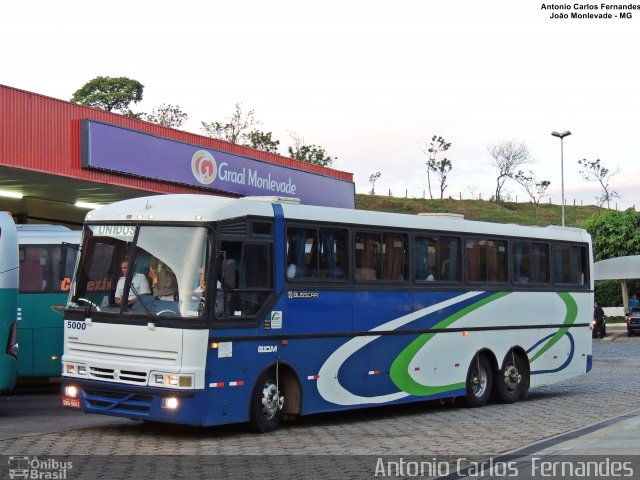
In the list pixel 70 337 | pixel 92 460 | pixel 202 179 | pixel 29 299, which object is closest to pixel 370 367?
pixel 70 337

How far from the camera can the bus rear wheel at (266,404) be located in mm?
13445

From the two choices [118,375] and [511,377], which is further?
[511,377]

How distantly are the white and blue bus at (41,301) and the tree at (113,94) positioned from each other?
66447 mm

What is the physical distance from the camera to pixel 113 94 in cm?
8556

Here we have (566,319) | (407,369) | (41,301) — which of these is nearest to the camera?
(407,369)

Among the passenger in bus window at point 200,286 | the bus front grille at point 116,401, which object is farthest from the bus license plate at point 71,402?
the passenger in bus window at point 200,286

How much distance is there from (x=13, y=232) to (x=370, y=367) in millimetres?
5655

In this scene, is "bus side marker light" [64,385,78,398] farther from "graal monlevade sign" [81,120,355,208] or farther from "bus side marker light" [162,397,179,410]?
"graal monlevade sign" [81,120,355,208]

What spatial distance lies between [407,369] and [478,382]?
2.39m

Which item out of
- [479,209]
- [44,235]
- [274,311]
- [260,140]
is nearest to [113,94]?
[260,140]

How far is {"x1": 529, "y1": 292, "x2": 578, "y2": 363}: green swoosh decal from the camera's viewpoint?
20.0m

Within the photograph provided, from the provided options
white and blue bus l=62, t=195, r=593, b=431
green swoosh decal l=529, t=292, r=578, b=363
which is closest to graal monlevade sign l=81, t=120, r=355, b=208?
white and blue bus l=62, t=195, r=593, b=431

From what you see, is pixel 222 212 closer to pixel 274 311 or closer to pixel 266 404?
pixel 274 311

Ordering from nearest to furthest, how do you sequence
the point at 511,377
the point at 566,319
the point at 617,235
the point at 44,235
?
the point at 511,377 < the point at 44,235 < the point at 566,319 < the point at 617,235
